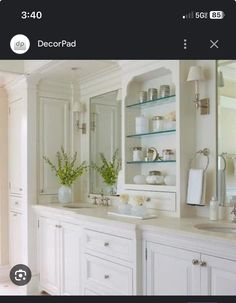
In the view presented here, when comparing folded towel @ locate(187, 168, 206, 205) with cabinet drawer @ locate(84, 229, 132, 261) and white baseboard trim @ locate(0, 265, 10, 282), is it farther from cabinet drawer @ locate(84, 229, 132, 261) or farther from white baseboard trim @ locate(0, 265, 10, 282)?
white baseboard trim @ locate(0, 265, 10, 282)

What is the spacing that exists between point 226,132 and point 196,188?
282 millimetres

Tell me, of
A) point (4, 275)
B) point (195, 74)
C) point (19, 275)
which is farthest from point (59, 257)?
point (19, 275)

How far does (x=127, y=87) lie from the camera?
1.91 m

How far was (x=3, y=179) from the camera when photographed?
Result: 274 cm

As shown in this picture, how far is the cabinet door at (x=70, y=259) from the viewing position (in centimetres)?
187
